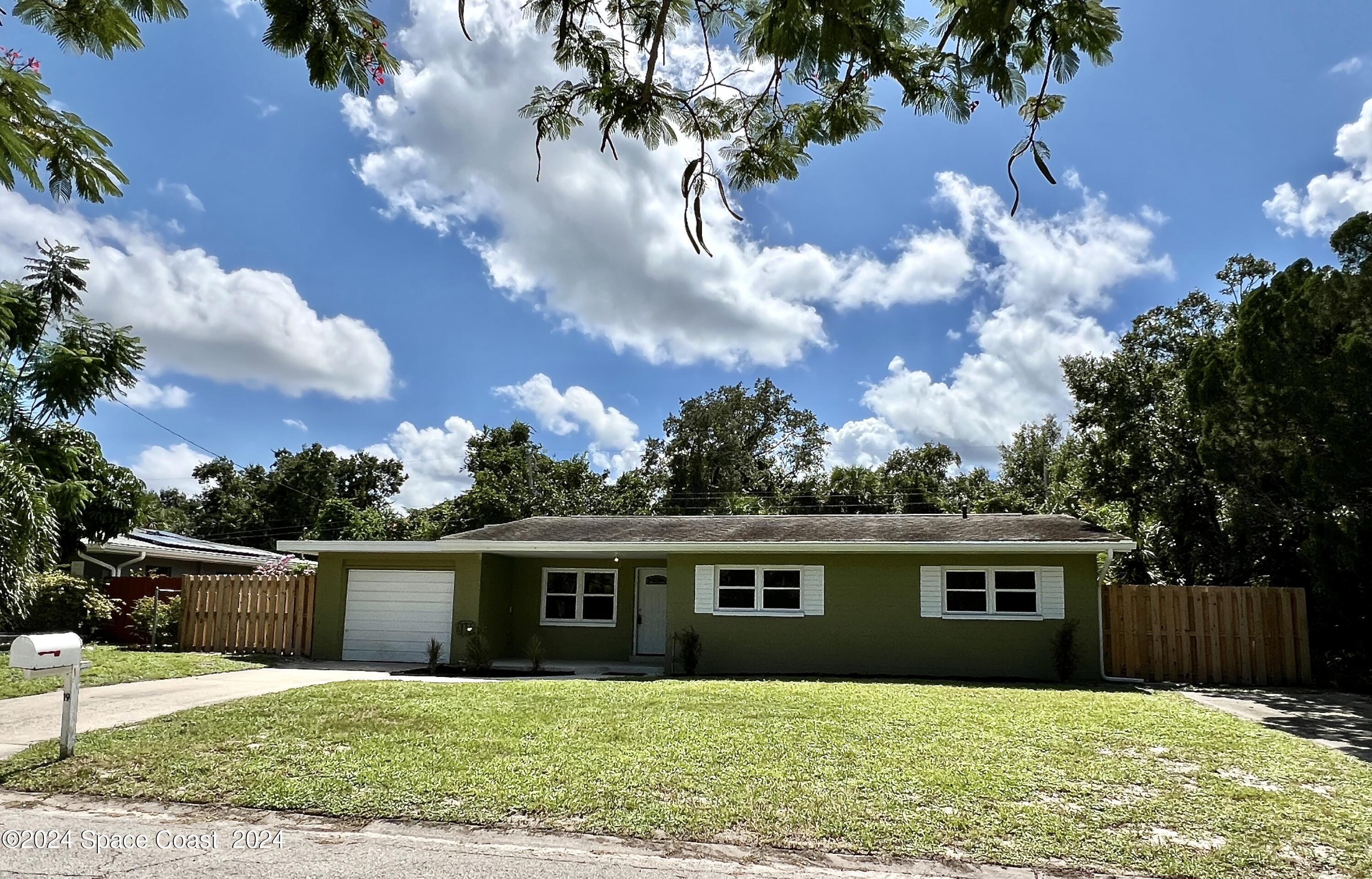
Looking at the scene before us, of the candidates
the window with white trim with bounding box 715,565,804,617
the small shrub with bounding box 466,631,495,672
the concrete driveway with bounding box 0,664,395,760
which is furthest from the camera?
the window with white trim with bounding box 715,565,804,617

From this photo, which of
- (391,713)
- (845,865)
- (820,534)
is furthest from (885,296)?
(845,865)

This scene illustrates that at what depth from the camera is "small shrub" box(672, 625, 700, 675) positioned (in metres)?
14.7

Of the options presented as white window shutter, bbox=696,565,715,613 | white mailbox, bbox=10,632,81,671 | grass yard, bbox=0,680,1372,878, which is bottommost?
grass yard, bbox=0,680,1372,878

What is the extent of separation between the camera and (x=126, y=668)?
42.3 feet

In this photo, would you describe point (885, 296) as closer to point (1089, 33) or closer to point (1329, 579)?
point (1329, 579)

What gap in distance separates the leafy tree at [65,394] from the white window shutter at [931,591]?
1561 cm

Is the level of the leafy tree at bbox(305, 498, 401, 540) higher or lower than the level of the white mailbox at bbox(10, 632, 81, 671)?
higher

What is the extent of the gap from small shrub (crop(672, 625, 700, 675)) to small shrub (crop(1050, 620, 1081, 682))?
5.92 meters

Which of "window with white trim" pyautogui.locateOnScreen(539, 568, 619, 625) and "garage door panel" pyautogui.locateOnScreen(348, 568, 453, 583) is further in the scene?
"window with white trim" pyautogui.locateOnScreen(539, 568, 619, 625)

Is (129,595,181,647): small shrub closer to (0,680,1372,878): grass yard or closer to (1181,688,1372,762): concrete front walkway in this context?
(0,680,1372,878): grass yard

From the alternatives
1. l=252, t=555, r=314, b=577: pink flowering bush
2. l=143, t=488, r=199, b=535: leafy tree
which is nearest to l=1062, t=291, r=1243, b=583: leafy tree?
l=252, t=555, r=314, b=577: pink flowering bush

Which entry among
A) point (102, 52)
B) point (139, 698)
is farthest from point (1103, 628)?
point (102, 52)

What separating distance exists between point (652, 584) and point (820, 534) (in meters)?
3.85

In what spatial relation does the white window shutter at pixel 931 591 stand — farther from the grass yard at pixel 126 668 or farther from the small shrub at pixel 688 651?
the grass yard at pixel 126 668
